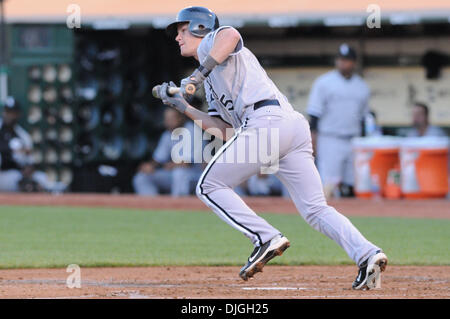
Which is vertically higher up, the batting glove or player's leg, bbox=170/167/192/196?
the batting glove

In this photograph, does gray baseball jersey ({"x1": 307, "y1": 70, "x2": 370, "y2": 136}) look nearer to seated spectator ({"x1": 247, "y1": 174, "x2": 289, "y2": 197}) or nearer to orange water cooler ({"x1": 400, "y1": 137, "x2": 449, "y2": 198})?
orange water cooler ({"x1": 400, "y1": 137, "x2": 449, "y2": 198})

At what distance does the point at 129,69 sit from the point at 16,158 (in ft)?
7.84

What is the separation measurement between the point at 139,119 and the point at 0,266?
9.08 meters

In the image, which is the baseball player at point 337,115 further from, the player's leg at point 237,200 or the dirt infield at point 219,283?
the player's leg at point 237,200

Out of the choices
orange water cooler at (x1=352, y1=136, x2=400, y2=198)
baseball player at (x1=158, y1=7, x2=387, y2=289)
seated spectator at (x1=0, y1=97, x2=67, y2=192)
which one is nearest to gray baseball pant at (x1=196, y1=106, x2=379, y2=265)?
baseball player at (x1=158, y1=7, x2=387, y2=289)

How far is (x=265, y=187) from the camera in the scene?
1625 cm

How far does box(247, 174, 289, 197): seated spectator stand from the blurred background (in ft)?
Result: 5.23

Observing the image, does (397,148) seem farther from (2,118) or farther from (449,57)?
(2,118)

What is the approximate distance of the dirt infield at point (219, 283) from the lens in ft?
20.1

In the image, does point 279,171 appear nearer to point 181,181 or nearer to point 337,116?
point 337,116

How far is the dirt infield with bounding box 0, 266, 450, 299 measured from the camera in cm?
614

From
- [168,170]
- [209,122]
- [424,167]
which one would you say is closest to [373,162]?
[424,167]

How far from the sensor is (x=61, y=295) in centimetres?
610
